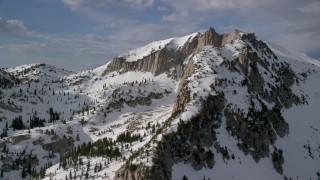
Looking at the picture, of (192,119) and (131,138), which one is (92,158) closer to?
(131,138)

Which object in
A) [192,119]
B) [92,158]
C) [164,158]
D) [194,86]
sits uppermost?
[194,86]

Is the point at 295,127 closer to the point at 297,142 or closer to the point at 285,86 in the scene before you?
the point at 297,142

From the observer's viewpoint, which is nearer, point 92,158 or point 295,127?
point 92,158

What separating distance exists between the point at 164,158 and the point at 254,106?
200ft

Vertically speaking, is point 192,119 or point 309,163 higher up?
point 192,119

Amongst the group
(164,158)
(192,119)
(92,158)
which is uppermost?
(192,119)

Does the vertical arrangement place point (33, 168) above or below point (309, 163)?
below

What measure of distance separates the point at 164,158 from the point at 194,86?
47.3 metres

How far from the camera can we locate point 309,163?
6220 inches

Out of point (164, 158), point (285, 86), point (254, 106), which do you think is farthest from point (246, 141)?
point (285, 86)

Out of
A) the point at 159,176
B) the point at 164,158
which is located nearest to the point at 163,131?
the point at 164,158

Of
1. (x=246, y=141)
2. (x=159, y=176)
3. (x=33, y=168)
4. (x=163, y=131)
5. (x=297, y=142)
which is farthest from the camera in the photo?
(x=33, y=168)

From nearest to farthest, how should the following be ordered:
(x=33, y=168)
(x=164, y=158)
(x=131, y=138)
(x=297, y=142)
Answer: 1. (x=164, y=158)
2. (x=297, y=142)
3. (x=131, y=138)
4. (x=33, y=168)

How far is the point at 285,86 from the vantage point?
199 m
